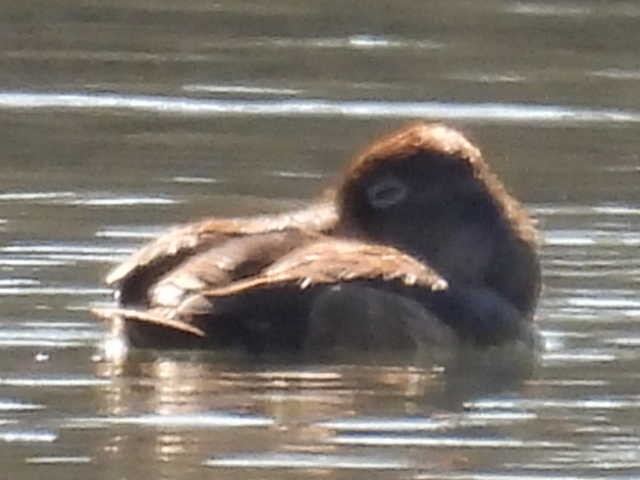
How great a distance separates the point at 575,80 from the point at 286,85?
1492 millimetres

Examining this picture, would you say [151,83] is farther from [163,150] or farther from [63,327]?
[63,327]

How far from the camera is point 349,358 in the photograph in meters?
12.5

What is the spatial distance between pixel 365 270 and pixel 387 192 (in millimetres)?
802

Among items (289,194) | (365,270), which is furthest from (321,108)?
(365,270)

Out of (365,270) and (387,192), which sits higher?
(387,192)

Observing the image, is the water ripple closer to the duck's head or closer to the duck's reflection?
the duck's head

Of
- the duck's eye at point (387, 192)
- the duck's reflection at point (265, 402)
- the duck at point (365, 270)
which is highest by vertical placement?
the duck's eye at point (387, 192)

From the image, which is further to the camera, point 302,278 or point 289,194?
point 289,194

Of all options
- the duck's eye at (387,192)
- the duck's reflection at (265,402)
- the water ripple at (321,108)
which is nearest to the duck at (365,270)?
the duck's eye at (387,192)

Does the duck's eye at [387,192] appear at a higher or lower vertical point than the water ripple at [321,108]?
higher

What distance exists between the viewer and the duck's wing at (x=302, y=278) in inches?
482

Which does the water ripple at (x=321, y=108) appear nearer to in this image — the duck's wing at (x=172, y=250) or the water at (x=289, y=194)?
the water at (x=289, y=194)

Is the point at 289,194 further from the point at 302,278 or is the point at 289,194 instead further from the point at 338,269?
the point at 302,278

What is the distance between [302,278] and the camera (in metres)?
12.3
